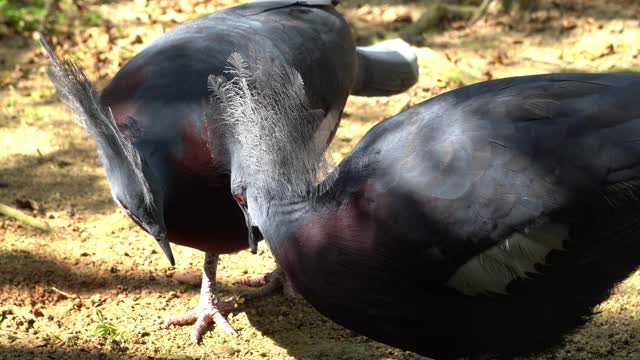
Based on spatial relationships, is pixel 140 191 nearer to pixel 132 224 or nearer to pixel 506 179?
pixel 506 179

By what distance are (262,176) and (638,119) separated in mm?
1453

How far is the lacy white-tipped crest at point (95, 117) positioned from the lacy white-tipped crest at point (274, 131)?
436mm

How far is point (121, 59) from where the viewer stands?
716 cm

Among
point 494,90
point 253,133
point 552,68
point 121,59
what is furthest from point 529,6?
point 253,133

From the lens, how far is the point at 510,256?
300cm

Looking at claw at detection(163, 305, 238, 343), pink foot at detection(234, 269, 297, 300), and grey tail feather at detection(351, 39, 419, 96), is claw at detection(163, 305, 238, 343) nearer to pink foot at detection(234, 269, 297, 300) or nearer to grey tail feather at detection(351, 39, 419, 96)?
pink foot at detection(234, 269, 297, 300)

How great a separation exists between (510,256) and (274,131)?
101 centimetres

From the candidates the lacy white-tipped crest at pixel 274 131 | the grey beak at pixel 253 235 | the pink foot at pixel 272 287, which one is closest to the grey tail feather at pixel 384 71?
the pink foot at pixel 272 287

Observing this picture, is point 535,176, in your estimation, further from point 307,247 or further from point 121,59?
point 121,59

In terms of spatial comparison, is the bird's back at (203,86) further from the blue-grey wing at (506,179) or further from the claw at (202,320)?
the blue-grey wing at (506,179)

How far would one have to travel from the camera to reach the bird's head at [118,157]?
3.47 metres

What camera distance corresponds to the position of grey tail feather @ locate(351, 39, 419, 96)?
5160mm

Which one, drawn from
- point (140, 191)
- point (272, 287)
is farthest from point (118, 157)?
point (272, 287)

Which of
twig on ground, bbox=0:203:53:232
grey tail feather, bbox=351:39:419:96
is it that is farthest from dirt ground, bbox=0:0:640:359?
grey tail feather, bbox=351:39:419:96
